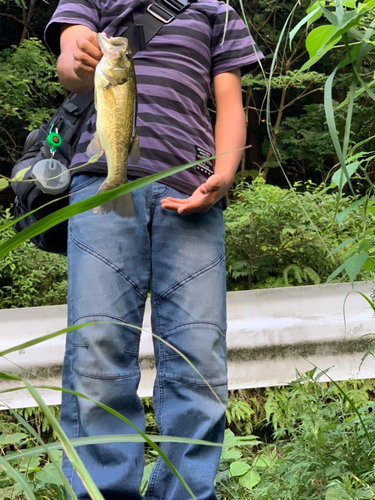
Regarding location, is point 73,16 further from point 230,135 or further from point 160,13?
point 230,135

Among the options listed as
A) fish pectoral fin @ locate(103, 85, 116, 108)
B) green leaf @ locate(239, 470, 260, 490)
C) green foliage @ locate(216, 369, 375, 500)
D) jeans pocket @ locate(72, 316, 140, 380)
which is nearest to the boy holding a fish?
jeans pocket @ locate(72, 316, 140, 380)

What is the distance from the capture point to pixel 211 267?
1260 millimetres

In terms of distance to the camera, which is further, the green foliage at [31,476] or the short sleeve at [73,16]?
the green foliage at [31,476]

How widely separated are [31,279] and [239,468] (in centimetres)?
193

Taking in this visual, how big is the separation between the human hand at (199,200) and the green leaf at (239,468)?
0.92 m

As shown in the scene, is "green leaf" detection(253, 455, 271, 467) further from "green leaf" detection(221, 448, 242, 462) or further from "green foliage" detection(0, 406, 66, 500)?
"green foliage" detection(0, 406, 66, 500)

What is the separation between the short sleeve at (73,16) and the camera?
4.12ft

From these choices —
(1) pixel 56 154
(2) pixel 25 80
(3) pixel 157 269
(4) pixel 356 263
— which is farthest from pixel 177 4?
(2) pixel 25 80

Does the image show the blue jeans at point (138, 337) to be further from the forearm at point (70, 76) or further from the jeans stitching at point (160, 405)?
the forearm at point (70, 76)

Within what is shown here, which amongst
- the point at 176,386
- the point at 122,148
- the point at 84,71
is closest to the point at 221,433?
the point at 176,386

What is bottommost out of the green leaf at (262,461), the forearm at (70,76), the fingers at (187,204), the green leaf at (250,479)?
the green leaf at (262,461)

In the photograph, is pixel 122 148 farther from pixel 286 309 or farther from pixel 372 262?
pixel 286 309

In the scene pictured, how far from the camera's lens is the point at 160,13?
1.28 m

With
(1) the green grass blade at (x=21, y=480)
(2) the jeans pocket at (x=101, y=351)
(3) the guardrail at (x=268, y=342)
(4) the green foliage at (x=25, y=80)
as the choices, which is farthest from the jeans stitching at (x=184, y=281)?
(4) the green foliage at (x=25, y=80)
